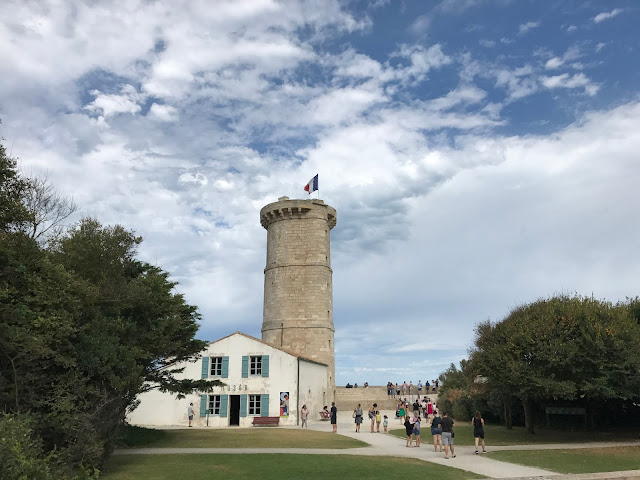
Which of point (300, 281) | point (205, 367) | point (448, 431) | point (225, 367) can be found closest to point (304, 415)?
point (225, 367)

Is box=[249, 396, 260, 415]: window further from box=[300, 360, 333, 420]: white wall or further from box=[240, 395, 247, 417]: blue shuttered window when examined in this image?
box=[300, 360, 333, 420]: white wall

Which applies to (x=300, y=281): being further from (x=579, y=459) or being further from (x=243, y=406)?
(x=579, y=459)

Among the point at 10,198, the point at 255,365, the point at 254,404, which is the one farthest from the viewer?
the point at 255,365

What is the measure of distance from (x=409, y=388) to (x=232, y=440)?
2689 cm

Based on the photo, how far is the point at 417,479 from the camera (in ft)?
40.2

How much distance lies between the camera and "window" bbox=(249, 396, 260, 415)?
31250 millimetres

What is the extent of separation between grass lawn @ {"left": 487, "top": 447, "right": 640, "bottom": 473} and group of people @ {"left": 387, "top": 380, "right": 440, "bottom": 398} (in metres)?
24.8

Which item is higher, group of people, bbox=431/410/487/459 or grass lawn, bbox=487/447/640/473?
group of people, bbox=431/410/487/459

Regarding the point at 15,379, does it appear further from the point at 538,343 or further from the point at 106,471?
the point at 538,343

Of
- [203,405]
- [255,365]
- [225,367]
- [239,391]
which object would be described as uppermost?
[255,365]

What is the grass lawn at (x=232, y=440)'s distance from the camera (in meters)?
19.9

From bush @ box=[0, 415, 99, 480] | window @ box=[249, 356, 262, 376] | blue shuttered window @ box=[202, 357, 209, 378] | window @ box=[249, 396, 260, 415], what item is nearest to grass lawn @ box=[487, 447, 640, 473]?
bush @ box=[0, 415, 99, 480]

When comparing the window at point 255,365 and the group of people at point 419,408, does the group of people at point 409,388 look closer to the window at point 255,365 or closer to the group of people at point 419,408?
the group of people at point 419,408

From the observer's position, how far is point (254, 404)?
3131cm
